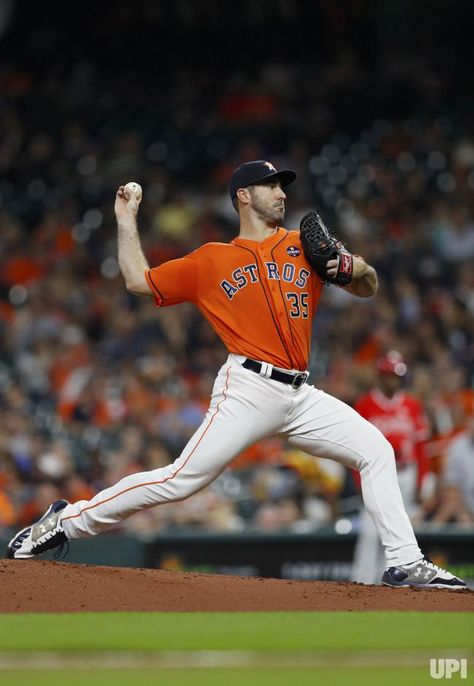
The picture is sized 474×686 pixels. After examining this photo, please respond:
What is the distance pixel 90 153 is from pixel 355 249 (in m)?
4.76

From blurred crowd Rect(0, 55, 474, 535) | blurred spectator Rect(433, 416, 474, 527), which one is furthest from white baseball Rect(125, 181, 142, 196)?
blurred spectator Rect(433, 416, 474, 527)

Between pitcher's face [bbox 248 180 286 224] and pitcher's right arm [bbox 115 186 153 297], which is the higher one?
pitcher's face [bbox 248 180 286 224]

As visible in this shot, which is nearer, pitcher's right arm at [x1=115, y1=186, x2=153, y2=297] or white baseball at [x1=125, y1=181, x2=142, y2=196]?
pitcher's right arm at [x1=115, y1=186, x2=153, y2=297]

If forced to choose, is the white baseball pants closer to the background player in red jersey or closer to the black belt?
the black belt

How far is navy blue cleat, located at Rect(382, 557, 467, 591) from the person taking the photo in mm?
6008

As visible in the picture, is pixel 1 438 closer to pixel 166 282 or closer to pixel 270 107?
pixel 166 282

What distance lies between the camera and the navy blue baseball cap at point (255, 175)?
6.31m

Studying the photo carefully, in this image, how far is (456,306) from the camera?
40.8 ft

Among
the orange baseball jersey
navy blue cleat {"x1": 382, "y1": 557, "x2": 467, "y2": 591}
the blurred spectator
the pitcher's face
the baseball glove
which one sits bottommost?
navy blue cleat {"x1": 382, "y1": 557, "x2": 467, "y2": 591}

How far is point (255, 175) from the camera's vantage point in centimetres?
632
